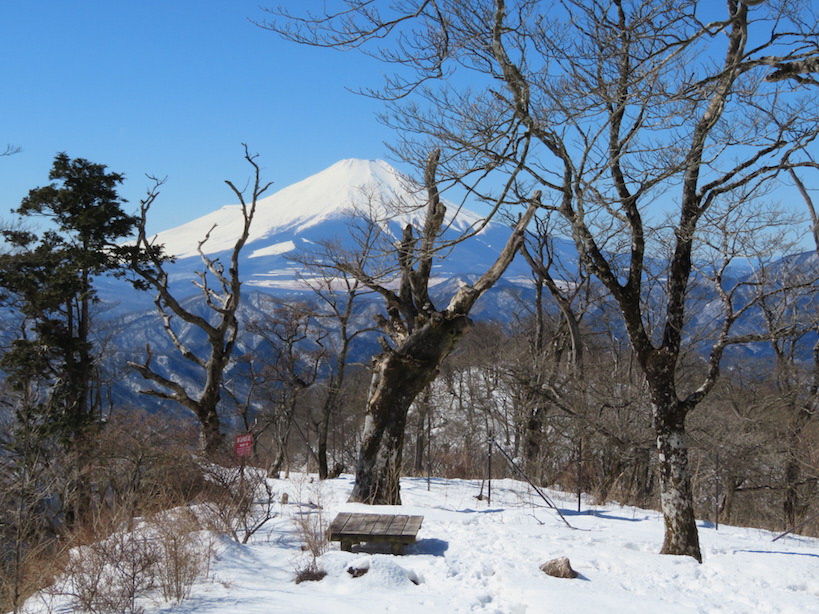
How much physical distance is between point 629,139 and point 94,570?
5.84m

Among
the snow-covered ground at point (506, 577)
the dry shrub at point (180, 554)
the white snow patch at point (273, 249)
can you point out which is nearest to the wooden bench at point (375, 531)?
the snow-covered ground at point (506, 577)

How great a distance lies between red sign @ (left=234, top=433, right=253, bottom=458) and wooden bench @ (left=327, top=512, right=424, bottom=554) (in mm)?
1668

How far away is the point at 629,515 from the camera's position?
36.4ft

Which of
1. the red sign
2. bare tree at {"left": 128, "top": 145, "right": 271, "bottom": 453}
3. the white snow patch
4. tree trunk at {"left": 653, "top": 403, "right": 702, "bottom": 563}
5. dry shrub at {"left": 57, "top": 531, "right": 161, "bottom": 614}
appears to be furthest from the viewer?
the white snow patch

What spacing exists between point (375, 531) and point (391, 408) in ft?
13.3

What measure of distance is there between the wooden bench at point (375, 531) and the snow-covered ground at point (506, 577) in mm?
149

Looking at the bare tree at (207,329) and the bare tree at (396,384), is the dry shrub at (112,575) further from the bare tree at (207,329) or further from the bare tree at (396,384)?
the bare tree at (207,329)

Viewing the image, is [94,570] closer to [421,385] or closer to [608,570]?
[608,570]

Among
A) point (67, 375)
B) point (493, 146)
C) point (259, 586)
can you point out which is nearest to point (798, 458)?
point (493, 146)

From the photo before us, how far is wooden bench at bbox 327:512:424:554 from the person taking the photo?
6422 millimetres

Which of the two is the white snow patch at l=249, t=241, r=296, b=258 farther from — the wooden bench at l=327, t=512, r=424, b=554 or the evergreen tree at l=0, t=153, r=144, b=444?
the wooden bench at l=327, t=512, r=424, b=554

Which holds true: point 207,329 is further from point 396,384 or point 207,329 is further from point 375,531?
point 375,531

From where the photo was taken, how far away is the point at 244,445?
8.21 m

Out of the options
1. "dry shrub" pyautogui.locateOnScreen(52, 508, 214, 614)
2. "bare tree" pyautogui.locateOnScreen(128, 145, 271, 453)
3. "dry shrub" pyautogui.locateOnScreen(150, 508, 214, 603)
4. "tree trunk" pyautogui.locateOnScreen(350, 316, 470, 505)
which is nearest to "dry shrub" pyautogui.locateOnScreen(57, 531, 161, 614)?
"dry shrub" pyautogui.locateOnScreen(52, 508, 214, 614)
